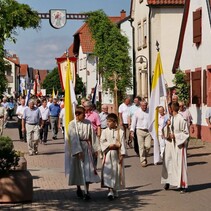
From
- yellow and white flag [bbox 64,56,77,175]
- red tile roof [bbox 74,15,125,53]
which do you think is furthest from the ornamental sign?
red tile roof [bbox 74,15,125,53]

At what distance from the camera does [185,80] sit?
89.3 feet

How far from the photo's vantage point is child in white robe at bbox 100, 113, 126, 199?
1130 cm

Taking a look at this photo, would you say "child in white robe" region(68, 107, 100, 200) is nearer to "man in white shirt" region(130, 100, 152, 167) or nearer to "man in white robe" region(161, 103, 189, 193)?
"man in white robe" region(161, 103, 189, 193)

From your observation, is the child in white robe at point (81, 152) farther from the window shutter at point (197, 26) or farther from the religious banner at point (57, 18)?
the religious banner at point (57, 18)

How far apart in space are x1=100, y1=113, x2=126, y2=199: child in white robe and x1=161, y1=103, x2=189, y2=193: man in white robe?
1233 millimetres

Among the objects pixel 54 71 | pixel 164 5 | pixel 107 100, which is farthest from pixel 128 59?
pixel 54 71

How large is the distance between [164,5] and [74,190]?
997 inches

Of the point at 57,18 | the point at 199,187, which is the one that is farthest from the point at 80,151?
the point at 57,18

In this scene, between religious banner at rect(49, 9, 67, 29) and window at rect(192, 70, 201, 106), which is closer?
window at rect(192, 70, 201, 106)

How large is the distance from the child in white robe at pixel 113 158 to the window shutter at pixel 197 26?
48.4 feet

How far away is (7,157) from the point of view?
10.8m

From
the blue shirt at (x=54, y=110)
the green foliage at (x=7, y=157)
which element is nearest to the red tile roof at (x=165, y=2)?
the blue shirt at (x=54, y=110)

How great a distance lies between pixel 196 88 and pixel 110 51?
653 inches

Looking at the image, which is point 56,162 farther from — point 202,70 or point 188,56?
point 188,56
